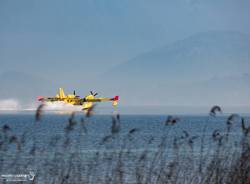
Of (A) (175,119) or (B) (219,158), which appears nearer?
(A) (175,119)

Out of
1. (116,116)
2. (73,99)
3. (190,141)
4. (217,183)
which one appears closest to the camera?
(116,116)

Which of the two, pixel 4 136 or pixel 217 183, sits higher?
pixel 4 136

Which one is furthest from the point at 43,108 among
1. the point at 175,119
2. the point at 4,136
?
the point at 175,119

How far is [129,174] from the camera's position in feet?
50.5

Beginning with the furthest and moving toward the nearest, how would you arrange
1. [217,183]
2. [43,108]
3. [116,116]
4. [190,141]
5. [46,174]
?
[46,174]
[217,183]
[190,141]
[116,116]
[43,108]

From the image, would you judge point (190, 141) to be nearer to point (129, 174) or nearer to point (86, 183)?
point (86, 183)

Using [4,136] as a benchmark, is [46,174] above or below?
below

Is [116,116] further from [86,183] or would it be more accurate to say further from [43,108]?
[86,183]

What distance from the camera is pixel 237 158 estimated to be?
11.9 meters

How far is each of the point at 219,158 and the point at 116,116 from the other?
2799mm

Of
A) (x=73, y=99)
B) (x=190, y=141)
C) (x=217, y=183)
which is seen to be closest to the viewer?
(x=190, y=141)

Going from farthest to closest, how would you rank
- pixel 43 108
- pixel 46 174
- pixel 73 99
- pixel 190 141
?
pixel 73 99 < pixel 46 174 < pixel 190 141 < pixel 43 108

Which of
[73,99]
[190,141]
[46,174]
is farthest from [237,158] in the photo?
[73,99]

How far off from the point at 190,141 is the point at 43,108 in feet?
9.02
